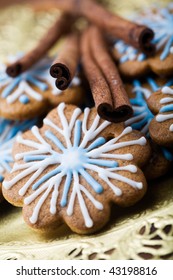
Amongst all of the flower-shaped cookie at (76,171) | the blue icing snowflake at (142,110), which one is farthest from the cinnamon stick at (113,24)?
the flower-shaped cookie at (76,171)

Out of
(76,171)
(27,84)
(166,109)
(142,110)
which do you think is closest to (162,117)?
(166,109)

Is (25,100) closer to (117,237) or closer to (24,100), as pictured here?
(24,100)

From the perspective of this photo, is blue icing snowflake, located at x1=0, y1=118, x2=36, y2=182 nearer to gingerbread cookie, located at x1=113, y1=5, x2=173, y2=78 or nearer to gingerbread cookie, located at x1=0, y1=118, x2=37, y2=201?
gingerbread cookie, located at x1=0, y1=118, x2=37, y2=201

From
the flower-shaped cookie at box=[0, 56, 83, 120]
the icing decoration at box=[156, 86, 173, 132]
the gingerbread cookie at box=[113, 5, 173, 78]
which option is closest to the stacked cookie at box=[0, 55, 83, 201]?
the flower-shaped cookie at box=[0, 56, 83, 120]

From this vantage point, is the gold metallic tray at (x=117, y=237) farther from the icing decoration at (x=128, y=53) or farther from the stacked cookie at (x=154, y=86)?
the icing decoration at (x=128, y=53)

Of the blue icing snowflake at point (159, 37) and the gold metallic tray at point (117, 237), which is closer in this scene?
the gold metallic tray at point (117, 237)
